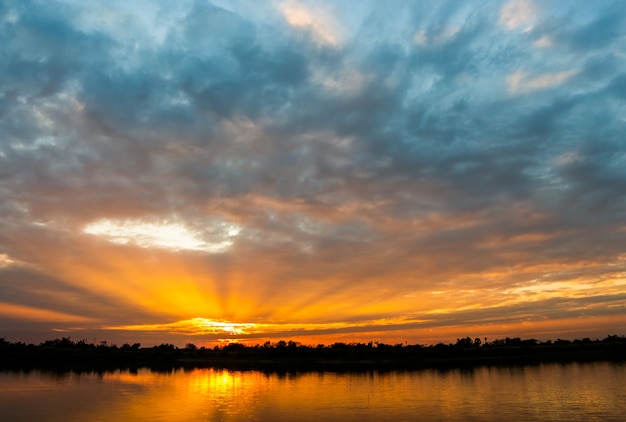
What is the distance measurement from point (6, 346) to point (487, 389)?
174 meters

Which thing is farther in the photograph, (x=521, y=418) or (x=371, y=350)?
(x=371, y=350)

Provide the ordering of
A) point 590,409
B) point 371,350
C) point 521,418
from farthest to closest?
point 371,350 → point 590,409 → point 521,418

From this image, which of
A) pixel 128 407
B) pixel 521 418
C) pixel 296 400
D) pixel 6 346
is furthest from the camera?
pixel 6 346

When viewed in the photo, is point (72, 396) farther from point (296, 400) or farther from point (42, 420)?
point (296, 400)

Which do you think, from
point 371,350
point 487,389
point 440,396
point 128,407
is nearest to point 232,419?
point 128,407

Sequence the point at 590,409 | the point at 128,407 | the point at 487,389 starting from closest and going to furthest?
the point at 590,409 → the point at 128,407 → the point at 487,389

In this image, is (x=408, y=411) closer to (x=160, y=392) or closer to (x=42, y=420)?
(x=42, y=420)

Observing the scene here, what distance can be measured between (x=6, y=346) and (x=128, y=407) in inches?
6128

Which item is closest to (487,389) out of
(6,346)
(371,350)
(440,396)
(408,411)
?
(440,396)

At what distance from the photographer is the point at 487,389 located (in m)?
63.7

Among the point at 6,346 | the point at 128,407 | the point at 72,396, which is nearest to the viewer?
the point at 128,407

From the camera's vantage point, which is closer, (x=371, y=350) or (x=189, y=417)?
(x=189, y=417)

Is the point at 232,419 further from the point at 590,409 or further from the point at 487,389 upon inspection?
the point at 487,389

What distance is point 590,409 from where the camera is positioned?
43406 millimetres
